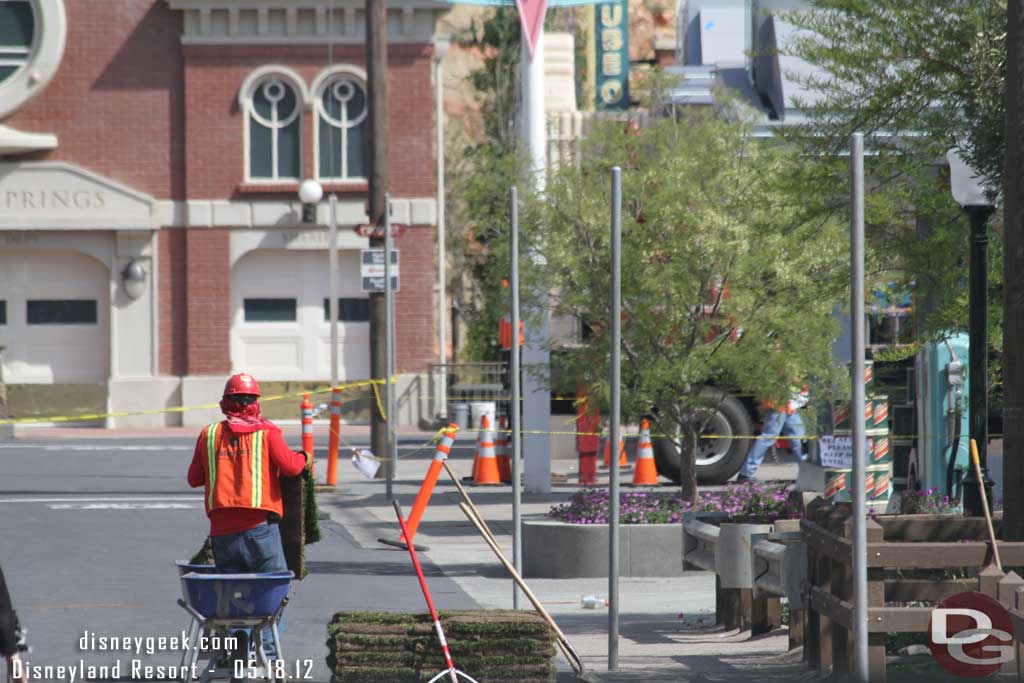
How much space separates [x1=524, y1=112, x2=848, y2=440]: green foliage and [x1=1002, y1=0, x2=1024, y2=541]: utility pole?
5141 mm

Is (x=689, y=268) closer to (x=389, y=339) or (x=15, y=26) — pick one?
(x=389, y=339)

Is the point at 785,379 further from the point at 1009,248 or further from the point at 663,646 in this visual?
the point at 1009,248

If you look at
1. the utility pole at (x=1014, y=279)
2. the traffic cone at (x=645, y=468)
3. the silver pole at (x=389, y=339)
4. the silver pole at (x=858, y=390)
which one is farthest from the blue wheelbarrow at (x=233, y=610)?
the traffic cone at (x=645, y=468)

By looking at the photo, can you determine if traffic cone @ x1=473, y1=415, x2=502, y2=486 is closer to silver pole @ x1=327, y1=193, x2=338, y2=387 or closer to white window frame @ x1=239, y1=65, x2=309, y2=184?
silver pole @ x1=327, y1=193, x2=338, y2=387

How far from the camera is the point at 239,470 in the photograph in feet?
27.4

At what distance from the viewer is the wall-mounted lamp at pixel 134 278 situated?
→ 32.5 m

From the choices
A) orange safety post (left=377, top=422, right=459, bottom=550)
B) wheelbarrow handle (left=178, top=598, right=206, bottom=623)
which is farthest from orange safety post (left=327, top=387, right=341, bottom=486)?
wheelbarrow handle (left=178, top=598, right=206, bottom=623)

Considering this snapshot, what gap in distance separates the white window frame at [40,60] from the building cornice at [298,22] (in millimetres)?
2263

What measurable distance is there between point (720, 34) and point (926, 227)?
22.7m

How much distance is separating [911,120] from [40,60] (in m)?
24.4

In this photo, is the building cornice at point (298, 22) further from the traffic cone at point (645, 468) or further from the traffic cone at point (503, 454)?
the traffic cone at point (645, 468)

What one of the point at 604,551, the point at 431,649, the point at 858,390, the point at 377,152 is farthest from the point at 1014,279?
the point at 377,152

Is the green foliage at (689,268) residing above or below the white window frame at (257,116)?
below

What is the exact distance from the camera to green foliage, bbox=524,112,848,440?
13.9 meters
